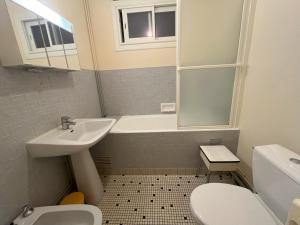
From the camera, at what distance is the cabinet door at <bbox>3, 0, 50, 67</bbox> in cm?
87

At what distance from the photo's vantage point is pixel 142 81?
225cm

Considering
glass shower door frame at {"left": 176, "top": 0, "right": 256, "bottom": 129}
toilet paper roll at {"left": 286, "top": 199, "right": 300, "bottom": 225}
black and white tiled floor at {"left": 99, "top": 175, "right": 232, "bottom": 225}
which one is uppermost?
glass shower door frame at {"left": 176, "top": 0, "right": 256, "bottom": 129}

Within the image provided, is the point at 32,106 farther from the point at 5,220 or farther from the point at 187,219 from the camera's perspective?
the point at 187,219

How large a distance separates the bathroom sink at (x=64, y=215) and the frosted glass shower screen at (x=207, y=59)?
116 cm

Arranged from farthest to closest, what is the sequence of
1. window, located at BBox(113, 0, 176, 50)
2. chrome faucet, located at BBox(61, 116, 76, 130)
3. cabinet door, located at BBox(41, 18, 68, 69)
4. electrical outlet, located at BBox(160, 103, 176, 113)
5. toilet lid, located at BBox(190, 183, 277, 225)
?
electrical outlet, located at BBox(160, 103, 176, 113)
window, located at BBox(113, 0, 176, 50)
chrome faucet, located at BBox(61, 116, 76, 130)
cabinet door, located at BBox(41, 18, 68, 69)
toilet lid, located at BBox(190, 183, 277, 225)

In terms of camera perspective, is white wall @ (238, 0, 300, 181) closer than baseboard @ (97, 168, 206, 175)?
Yes

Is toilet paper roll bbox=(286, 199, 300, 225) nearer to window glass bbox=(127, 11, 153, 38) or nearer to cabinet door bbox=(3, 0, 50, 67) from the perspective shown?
cabinet door bbox=(3, 0, 50, 67)

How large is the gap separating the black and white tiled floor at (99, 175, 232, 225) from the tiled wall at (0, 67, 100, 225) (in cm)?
50

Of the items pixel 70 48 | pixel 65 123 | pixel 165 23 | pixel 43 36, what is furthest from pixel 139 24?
pixel 65 123

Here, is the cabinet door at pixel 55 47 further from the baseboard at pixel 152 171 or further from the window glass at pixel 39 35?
the baseboard at pixel 152 171

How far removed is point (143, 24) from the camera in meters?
2.10

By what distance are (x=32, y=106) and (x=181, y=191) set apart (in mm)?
1531

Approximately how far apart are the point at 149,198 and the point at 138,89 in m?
1.48

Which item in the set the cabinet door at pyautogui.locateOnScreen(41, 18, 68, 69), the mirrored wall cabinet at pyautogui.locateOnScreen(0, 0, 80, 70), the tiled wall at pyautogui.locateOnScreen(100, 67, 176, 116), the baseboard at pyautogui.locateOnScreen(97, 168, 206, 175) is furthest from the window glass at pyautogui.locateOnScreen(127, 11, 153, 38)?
the baseboard at pyautogui.locateOnScreen(97, 168, 206, 175)
